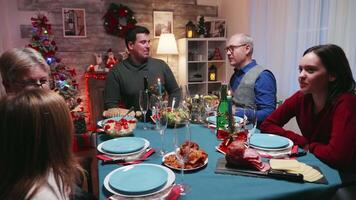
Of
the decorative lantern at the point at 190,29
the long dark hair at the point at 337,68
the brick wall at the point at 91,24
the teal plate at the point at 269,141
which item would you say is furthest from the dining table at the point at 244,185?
the decorative lantern at the point at 190,29

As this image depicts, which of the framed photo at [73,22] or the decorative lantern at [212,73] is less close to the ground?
the framed photo at [73,22]

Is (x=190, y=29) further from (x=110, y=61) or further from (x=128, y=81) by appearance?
(x=128, y=81)

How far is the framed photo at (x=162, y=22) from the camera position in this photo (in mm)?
4164

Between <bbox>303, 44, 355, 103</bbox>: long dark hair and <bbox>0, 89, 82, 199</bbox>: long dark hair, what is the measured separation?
4.54 feet

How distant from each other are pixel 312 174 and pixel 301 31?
2.13 metres

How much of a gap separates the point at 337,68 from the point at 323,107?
229 millimetres

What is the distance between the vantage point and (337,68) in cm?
150

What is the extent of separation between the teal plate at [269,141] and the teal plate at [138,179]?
561 millimetres

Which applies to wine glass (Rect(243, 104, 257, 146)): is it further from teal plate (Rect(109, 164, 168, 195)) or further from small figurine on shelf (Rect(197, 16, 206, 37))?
small figurine on shelf (Rect(197, 16, 206, 37))

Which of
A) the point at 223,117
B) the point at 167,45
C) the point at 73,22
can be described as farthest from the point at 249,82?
the point at 73,22

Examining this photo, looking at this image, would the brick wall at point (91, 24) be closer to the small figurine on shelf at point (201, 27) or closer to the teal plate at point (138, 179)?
Result: the small figurine on shelf at point (201, 27)

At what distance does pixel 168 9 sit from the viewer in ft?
13.9

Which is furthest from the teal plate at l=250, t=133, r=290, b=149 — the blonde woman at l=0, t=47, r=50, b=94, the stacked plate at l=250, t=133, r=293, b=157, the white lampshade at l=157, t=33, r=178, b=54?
the white lampshade at l=157, t=33, r=178, b=54

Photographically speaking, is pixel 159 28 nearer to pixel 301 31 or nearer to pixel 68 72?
pixel 68 72
